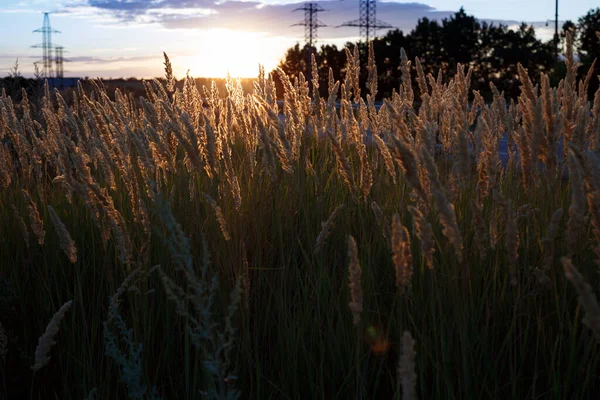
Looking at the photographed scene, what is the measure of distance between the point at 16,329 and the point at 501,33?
39431 millimetres

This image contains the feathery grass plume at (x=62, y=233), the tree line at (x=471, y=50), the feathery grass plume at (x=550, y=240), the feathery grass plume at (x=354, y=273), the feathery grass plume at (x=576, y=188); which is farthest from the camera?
the tree line at (x=471, y=50)

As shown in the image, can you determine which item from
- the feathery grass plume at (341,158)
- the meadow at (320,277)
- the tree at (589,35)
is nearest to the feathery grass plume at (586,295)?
the meadow at (320,277)

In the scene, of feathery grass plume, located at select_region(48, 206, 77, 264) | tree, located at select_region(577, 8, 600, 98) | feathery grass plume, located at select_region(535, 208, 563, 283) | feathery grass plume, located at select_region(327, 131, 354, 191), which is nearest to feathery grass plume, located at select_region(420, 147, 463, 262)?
feathery grass plume, located at select_region(535, 208, 563, 283)

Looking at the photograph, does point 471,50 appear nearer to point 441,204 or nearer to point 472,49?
point 472,49

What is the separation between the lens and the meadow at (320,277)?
1805mm

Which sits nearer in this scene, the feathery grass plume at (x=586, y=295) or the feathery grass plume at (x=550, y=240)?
the feathery grass plume at (x=586, y=295)

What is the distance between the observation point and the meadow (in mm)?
1805

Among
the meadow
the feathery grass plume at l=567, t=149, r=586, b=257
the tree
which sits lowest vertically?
the meadow

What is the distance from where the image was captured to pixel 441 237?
278 centimetres

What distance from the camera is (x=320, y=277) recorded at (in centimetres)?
232

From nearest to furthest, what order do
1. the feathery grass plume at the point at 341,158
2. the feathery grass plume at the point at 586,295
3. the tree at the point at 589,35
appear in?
1. the feathery grass plume at the point at 586,295
2. the feathery grass plume at the point at 341,158
3. the tree at the point at 589,35

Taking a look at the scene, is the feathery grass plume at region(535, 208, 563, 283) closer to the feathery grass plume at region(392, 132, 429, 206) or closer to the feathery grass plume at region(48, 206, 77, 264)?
the feathery grass plume at region(392, 132, 429, 206)

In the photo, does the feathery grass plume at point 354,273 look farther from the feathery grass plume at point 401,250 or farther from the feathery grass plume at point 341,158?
the feathery grass plume at point 341,158

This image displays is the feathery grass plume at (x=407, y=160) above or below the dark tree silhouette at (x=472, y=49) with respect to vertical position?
below
